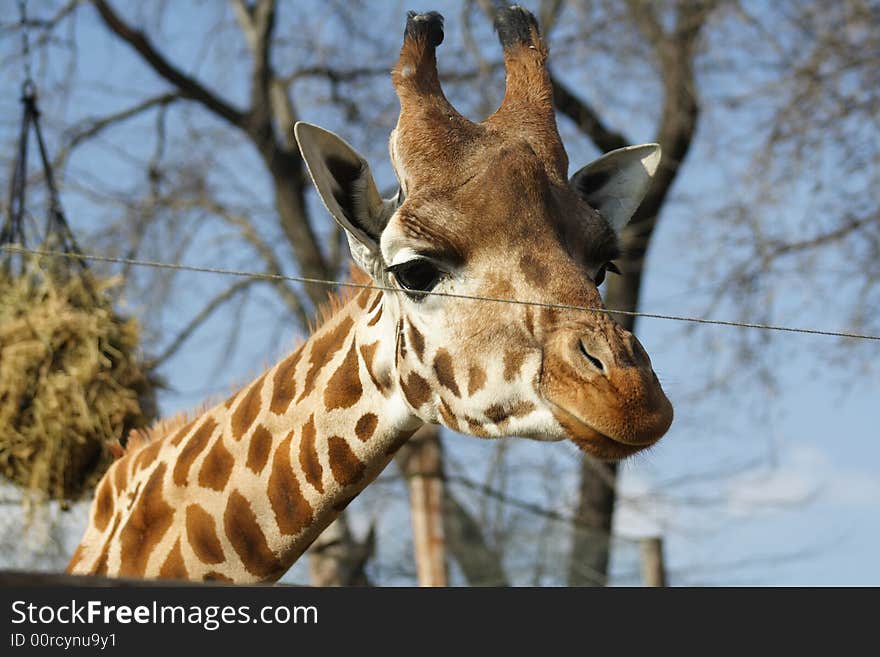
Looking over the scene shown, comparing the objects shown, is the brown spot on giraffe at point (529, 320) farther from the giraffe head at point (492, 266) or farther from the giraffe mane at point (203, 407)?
the giraffe mane at point (203, 407)

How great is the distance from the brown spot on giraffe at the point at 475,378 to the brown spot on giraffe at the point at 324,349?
28.2 inches

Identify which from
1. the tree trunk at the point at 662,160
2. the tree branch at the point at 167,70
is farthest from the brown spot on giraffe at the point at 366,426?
the tree branch at the point at 167,70

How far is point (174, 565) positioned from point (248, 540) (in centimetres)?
33

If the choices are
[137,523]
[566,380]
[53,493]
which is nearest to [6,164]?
[53,493]

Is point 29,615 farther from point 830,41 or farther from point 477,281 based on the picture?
point 830,41

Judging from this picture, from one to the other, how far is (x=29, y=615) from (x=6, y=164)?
8861 millimetres

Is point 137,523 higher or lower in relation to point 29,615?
higher

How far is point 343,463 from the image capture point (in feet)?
11.8

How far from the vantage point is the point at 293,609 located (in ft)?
8.13

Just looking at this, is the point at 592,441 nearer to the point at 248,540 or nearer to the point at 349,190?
the point at 349,190

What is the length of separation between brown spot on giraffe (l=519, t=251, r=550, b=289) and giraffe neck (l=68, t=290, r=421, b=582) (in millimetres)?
517

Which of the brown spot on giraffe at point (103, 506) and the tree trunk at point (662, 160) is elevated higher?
the tree trunk at point (662, 160)

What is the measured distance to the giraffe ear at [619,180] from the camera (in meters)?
3.97

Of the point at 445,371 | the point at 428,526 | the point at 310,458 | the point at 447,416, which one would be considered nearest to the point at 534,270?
the point at 445,371
